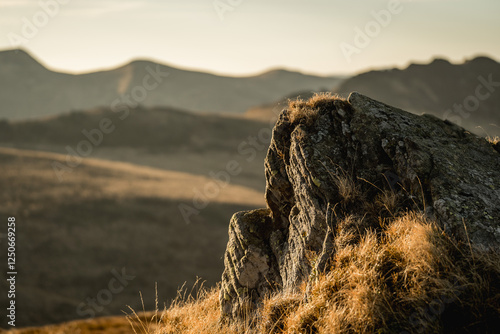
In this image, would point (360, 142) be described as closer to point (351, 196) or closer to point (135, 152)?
point (351, 196)

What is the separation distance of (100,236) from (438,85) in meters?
A: 160

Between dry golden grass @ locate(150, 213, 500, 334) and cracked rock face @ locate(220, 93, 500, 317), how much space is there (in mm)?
315

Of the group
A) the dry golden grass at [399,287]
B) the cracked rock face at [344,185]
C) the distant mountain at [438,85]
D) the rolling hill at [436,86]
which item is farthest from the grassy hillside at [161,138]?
the distant mountain at [438,85]

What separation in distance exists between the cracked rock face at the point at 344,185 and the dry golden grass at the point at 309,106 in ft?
0.08

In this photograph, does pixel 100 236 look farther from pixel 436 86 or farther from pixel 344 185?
pixel 436 86

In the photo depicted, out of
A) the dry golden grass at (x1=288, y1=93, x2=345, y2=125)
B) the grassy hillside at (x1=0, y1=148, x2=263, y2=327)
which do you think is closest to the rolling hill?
the grassy hillside at (x1=0, y1=148, x2=263, y2=327)

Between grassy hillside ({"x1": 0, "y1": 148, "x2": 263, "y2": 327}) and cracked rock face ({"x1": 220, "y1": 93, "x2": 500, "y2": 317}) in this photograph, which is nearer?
cracked rock face ({"x1": 220, "y1": 93, "x2": 500, "y2": 317})

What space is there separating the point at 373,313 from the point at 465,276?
1162mm

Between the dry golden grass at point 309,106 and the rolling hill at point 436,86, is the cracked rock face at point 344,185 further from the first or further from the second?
the rolling hill at point 436,86

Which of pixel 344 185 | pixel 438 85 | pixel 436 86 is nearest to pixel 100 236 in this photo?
pixel 344 185

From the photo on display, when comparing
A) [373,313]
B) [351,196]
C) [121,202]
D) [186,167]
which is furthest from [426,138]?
[186,167]

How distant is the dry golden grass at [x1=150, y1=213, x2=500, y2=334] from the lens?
13.5ft

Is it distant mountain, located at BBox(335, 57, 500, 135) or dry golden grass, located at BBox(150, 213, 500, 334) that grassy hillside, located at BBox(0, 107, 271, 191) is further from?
distant mountain, located at BBox(335, 57, 500, 135)

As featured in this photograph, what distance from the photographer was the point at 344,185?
5.72 m
